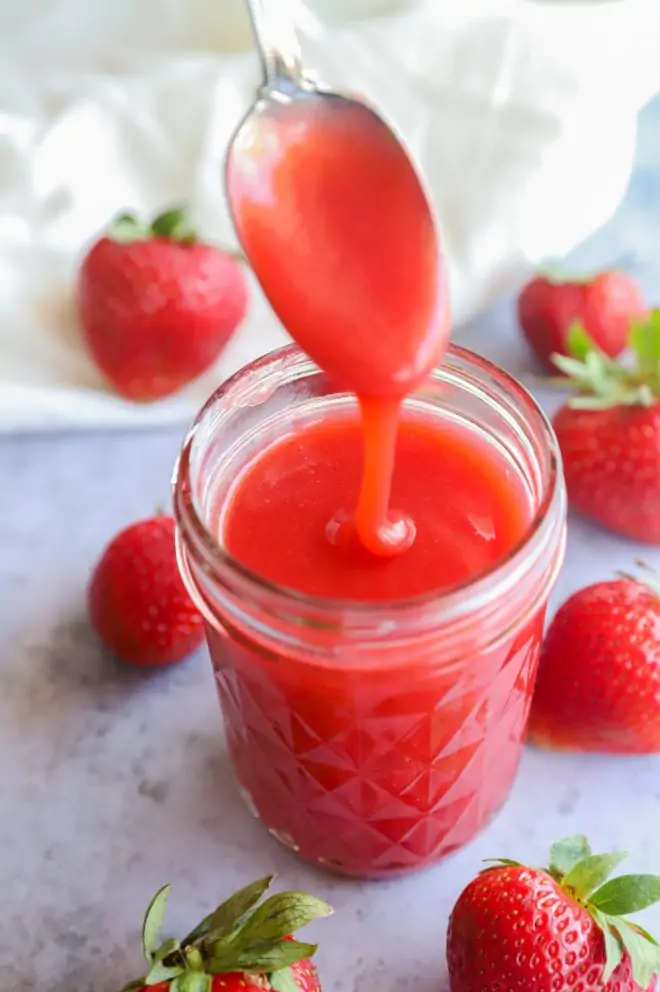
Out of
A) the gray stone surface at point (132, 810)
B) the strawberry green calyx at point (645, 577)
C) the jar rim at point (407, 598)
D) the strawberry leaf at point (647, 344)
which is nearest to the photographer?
the jar rim at point (407, 598)

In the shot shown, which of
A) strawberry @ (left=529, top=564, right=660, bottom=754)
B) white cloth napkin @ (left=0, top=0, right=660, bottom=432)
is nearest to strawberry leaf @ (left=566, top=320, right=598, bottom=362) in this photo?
white cloth napkin @ (left=0, top=0, right=660, bottom=432)

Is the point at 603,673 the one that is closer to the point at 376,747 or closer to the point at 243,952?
the point at 376,747

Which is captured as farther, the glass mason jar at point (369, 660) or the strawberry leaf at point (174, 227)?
the strawberry leaf at point (174, 227)

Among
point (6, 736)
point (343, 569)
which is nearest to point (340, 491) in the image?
point (343, 569)

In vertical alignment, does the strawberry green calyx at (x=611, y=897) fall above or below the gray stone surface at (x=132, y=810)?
above

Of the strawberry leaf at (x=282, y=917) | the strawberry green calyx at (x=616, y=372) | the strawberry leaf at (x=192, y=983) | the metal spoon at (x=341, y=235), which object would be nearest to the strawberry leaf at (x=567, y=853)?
the strawberry leaf at (x=282, y=917)

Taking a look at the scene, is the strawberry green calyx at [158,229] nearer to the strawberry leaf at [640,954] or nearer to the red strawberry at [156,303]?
the red strawberry at [156,303]

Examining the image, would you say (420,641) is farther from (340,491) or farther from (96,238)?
(96,238)

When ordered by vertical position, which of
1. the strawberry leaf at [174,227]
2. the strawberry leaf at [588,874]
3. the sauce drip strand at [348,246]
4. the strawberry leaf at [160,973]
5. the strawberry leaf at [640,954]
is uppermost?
the sauce drip strand at [348,246]
